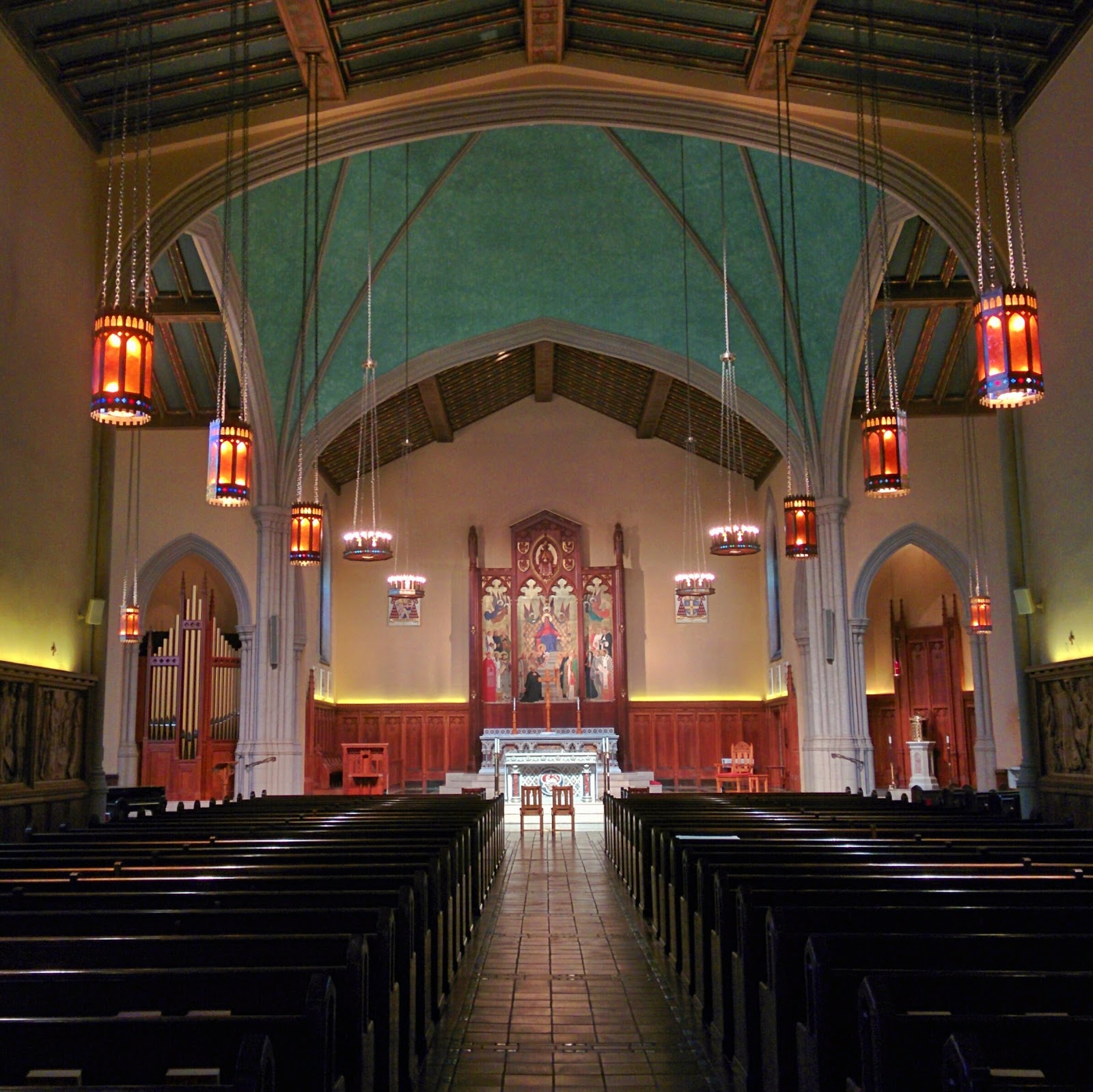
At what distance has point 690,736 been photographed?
89.2 feet

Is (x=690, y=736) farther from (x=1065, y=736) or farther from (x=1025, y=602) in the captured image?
(x=1065, y=736)

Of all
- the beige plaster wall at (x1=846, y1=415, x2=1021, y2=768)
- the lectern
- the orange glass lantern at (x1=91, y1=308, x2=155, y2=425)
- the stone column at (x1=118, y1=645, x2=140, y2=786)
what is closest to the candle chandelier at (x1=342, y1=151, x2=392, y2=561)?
the stone column at (x1=118, y1=645, x2=140, y2=786)

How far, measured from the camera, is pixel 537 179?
57.5 feet

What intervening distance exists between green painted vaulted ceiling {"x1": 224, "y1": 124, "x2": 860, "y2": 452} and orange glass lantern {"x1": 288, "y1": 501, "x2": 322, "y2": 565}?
4907 millimetres

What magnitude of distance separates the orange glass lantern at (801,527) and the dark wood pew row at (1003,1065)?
1114 centimetres

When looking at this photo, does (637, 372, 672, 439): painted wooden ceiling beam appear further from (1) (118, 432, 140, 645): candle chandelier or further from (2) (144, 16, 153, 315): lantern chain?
(2) (144, 16, 153, 315): lantern chain

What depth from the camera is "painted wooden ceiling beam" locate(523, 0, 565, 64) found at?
11.9 metres

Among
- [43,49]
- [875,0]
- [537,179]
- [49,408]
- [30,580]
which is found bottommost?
[30,580]

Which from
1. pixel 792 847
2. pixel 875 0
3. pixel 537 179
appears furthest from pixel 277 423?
pixel 792 847

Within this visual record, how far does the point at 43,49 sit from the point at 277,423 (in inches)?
380

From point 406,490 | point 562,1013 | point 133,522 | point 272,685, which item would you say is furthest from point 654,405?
point 562,1013

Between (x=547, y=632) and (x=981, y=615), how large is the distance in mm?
11943

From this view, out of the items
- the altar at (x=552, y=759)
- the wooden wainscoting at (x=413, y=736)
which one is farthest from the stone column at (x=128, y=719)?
the altar at (x=552, y=759)

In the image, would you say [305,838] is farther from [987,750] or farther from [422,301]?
[987,750]
